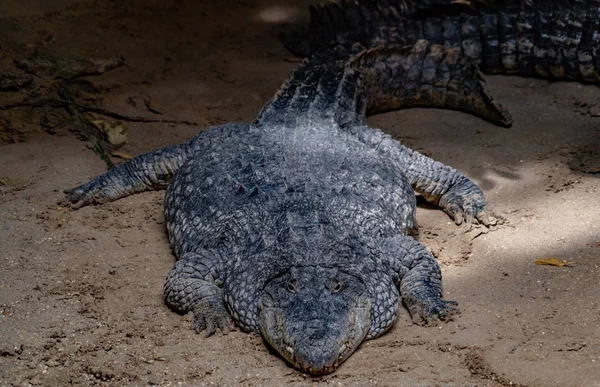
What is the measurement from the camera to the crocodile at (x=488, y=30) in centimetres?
622

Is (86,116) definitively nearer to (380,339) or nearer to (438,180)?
(438,180)

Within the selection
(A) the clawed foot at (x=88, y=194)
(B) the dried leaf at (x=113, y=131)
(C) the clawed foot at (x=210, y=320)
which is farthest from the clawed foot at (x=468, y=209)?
(B) the dried leaf at (x=113, y=131)

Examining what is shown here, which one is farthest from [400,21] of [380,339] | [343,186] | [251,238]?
[380,339]

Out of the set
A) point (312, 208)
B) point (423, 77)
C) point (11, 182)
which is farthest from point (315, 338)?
point (423, 77)

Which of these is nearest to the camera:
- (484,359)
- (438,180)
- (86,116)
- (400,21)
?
(484,359)

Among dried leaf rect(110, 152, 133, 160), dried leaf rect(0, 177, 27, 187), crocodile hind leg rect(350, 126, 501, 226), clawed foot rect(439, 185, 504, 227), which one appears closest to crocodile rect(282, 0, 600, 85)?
crocodile hind leg rect(350, 126, 501, 226)

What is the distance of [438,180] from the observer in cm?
511

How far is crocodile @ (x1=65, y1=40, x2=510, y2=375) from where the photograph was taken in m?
3.65

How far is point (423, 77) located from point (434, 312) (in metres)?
2.81

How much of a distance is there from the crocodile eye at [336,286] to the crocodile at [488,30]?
3.04m

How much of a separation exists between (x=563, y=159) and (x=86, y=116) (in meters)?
3.63

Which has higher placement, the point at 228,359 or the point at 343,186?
the point at 343,186

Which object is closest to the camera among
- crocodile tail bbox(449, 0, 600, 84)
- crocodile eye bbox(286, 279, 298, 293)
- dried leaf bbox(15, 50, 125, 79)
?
crocodile eye bbox(286, 279, 298, 293)

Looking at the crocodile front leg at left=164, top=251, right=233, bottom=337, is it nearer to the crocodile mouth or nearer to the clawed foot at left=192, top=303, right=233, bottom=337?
the clawed foot at left=192, top=303, right=233, bottom=337
